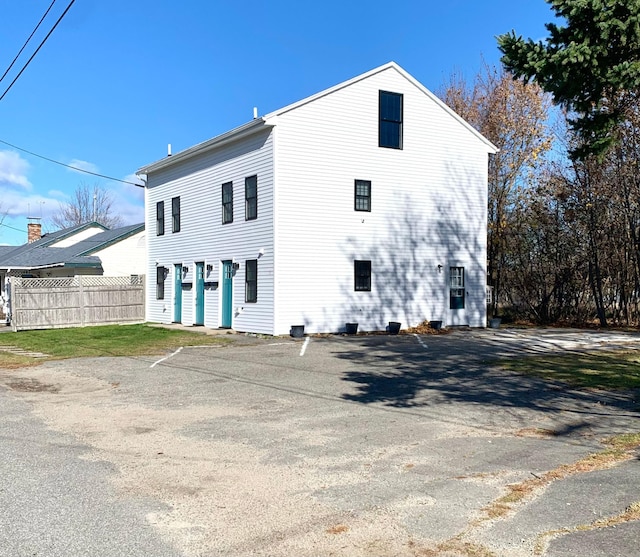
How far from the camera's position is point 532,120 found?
30.3 metres

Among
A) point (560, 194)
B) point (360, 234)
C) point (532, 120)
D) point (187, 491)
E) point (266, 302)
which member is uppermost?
point (532, 120)

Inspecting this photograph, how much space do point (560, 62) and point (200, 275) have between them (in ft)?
57.4

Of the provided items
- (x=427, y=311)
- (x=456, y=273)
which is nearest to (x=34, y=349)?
(x=427, y=311)

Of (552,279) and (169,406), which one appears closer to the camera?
(169,406)

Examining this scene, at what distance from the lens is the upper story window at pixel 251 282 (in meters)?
20.2

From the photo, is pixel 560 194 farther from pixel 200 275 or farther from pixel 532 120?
pixel 200 275

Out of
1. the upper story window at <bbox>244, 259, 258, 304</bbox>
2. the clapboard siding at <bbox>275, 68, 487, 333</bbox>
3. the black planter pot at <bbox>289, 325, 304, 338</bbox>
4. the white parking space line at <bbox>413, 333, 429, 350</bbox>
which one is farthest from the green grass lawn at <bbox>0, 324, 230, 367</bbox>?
the white parking space line at <bbox>413, 333, 429, 350</bbox>

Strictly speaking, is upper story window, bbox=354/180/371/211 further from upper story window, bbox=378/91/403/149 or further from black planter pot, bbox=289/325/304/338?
black planter pot, bbox=289/325/304/338

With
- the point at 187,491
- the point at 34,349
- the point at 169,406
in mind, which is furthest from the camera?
the point at 34,349

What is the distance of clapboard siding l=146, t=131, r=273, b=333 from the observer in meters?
19.7

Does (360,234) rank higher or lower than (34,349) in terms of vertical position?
higher

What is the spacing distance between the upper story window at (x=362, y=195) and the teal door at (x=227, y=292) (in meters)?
4.83

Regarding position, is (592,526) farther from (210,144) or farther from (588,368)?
(210,144)

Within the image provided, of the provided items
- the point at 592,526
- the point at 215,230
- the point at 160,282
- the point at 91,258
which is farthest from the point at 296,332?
the point at 91,258
